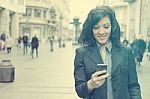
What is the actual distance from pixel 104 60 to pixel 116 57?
0.38ft

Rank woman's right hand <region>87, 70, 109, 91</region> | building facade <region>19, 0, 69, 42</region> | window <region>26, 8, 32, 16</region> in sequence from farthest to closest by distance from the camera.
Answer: window <region>26, 8, 32, 16</region> → building facade <region>19, 0, 69, 42</region> → woman's right hand <region>87, 70, 109, 91</region>

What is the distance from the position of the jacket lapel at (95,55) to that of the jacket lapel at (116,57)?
4.7 inches

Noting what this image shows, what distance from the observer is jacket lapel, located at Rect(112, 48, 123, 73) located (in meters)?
2.84

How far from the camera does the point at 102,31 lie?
2.84m

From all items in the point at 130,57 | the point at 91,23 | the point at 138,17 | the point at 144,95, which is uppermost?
the point at 138,17

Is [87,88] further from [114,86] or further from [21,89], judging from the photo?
[21,89]

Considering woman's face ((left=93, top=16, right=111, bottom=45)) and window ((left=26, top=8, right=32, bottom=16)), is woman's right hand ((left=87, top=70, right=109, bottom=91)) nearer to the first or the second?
woman's face ((left=93, top=16, right=111, bottom=45))

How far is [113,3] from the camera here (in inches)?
3853

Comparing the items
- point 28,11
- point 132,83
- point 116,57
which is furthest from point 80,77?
point 28,11

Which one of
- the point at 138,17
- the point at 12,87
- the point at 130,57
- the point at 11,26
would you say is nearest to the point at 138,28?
the point at 138,17

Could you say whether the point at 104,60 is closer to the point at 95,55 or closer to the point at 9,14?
the point at 95,55

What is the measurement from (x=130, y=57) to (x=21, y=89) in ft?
27.8

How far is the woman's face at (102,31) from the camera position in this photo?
9.32 feet

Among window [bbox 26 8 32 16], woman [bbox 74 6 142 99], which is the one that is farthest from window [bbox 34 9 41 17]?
woman [bbox 74 6 142 99]
